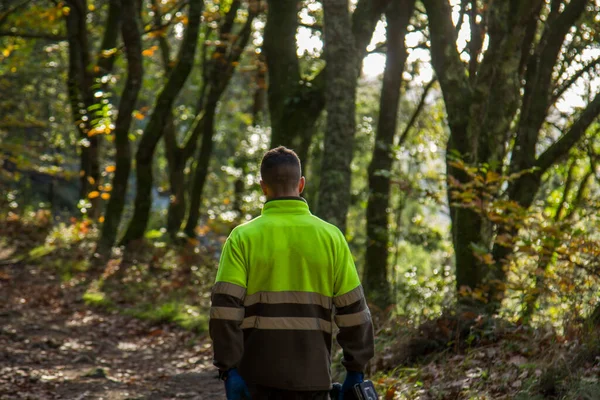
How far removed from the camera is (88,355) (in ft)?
33.0

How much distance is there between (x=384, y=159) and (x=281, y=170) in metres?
9.49

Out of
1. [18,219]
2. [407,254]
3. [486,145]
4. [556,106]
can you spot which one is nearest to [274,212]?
[486,145]

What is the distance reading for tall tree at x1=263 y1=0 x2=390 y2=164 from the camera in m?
11.9

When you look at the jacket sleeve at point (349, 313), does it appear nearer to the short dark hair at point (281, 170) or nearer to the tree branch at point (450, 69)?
the short dark hair at point (281, 170)

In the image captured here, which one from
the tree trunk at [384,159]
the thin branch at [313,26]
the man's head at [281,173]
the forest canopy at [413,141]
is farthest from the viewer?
the thin branch at [313,26]

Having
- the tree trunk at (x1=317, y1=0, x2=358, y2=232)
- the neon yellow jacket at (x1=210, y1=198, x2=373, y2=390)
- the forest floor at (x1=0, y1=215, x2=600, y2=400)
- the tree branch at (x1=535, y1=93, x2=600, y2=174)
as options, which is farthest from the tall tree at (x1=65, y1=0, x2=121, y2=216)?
the neon yellow jacket at (x1=210, y1=198, x2=373, y2=390)

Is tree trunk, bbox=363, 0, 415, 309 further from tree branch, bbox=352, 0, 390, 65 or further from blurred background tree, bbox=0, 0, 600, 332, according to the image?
tree branch, bbox=352, 0, 390, 65

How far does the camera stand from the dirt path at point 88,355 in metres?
8.12

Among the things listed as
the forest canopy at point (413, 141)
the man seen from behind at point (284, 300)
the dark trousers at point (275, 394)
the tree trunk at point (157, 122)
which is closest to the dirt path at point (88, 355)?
the forest canopy at point (413, 141)

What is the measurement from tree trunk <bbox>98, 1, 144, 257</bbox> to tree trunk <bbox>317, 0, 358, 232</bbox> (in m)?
7.65

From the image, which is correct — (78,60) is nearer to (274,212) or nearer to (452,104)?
(452,104)

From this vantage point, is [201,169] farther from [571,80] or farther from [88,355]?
[571,80]

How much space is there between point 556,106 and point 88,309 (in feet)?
28.4

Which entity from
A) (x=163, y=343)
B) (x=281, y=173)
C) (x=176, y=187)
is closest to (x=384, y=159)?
(x=163, y=343)
